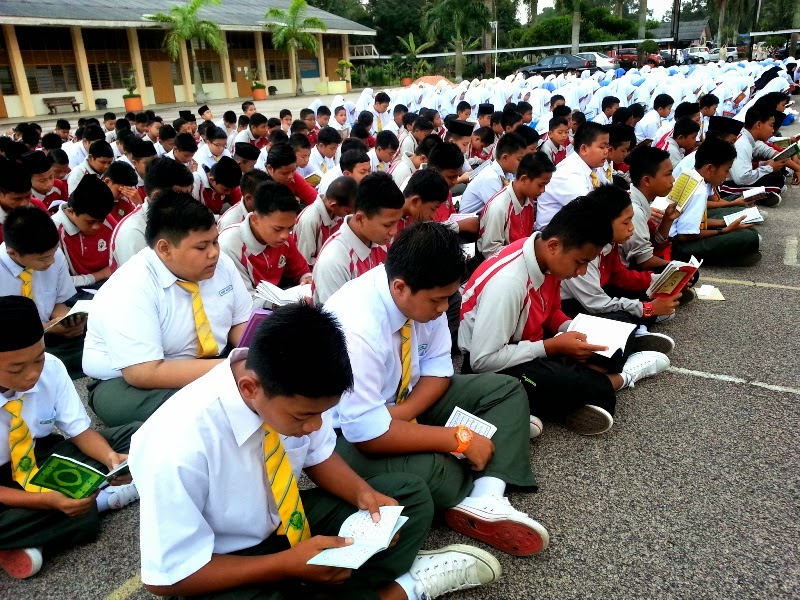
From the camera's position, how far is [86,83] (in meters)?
21.5

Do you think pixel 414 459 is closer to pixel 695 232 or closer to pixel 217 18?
pixel 695 232

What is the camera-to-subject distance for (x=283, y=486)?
168 centimetres

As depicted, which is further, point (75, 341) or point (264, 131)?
point (264, 131)

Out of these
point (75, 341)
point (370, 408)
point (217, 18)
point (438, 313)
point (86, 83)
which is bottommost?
point (75, 341)

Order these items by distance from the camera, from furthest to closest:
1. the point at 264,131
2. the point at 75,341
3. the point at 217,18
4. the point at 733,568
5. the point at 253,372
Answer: the point at 217,18
the point at 264,131
the point at 75,341
the point at 733,568
the point at 253,372

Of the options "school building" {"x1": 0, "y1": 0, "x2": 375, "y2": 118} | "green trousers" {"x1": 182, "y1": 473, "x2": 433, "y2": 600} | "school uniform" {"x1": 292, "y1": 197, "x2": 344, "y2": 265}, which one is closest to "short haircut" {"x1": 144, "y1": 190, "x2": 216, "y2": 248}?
"green trousers" {"x1": 182, "y1": 473, "x2": 433, "y2": 600}

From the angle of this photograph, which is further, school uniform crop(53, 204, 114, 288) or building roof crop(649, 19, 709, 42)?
building roof crop(649, 19, 709, 42)

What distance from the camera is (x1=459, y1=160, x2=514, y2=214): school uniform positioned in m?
5.41

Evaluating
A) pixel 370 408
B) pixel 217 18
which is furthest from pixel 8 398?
pixel 217 18

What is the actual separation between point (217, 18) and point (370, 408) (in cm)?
2759

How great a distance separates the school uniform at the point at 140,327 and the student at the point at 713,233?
3718 mm

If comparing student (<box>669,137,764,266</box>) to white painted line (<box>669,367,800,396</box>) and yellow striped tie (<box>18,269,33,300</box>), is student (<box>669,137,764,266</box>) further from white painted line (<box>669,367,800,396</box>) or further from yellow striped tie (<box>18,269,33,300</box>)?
yellow striped tie (<box>18,269,33,300</box>)

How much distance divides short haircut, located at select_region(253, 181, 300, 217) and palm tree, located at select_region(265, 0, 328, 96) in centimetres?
2601

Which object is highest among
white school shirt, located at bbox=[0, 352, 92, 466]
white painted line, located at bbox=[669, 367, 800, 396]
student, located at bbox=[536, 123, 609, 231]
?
student, located at bbox=[536, 123, 609, 231]
